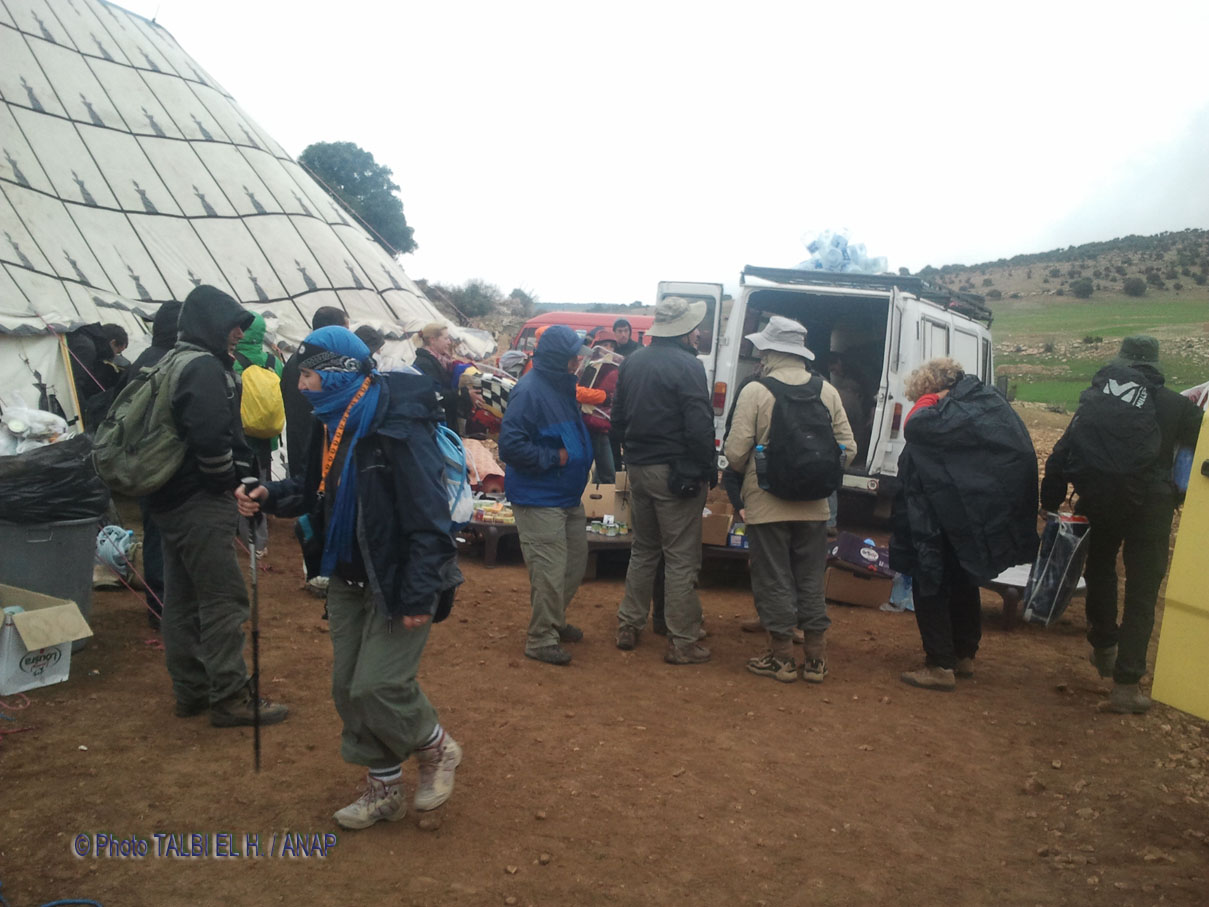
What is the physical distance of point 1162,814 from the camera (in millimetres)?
3887

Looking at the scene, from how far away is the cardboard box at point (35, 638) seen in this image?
175 inches

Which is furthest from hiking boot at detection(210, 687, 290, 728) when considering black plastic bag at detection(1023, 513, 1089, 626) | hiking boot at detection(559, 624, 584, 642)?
black plastic bag at detection(1023, 513, 1089, 626)

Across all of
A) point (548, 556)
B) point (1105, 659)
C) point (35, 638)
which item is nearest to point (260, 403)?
point (35, 638)

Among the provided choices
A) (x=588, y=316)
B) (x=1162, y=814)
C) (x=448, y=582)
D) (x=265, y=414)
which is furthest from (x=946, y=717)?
(x=588, y=316)

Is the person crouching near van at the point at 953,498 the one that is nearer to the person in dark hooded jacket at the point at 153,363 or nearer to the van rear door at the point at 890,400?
the van rear door at the point at 890,400

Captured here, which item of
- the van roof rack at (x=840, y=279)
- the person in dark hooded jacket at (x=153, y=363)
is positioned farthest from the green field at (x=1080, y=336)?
the person in dark hooded jacket at (x=153, y=363)

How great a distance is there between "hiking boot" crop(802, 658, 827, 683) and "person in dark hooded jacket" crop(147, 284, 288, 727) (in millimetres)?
2729

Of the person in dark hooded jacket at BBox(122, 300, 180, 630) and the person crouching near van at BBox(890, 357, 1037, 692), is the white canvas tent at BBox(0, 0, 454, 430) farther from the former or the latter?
the person crouching near van at BBox(890, 357, 1037, 692)

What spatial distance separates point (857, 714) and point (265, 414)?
159 inches

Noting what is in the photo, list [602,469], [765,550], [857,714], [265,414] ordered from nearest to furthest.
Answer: [857,714] → [765,550] → [265,414] → [602,469]

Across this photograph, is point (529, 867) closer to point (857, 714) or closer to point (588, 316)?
point (857, 714)

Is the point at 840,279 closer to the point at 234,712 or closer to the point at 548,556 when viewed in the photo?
the point at 548,556

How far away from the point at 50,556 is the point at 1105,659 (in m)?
5.70

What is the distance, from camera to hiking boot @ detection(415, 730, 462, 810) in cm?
342
